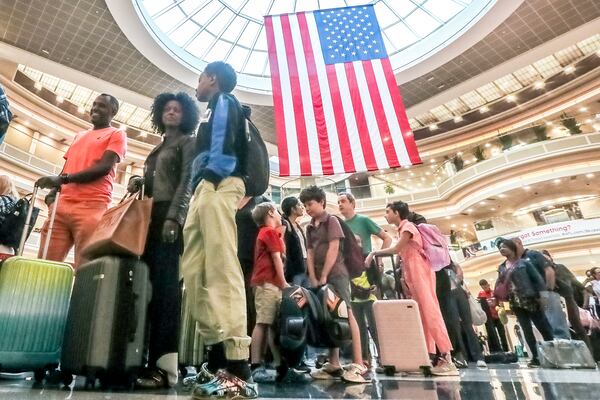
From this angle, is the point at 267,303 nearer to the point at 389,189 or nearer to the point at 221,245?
the point at 221,245

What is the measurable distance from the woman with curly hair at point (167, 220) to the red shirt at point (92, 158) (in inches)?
11.2

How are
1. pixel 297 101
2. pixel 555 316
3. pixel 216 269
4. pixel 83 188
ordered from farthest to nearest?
pixel 297 101, pixel 555 316, pixel 83 188, pixel 216 269

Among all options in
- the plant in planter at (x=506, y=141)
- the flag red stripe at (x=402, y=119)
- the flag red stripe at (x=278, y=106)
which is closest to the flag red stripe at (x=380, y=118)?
the flag red stripe at (x=402, y=119)

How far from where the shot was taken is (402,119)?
6.37 m

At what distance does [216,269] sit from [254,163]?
0.52 m

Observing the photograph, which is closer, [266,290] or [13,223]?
[266,290]

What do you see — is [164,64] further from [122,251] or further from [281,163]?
[122,251]

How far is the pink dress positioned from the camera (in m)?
2.54

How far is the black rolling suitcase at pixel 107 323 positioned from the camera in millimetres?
1423

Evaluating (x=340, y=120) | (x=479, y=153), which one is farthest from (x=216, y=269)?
(x=479, y=153)

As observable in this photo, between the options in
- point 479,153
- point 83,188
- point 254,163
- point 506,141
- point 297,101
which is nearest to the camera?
point 254,163

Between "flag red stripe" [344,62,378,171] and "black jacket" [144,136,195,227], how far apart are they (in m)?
4.52

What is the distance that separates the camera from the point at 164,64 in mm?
12328

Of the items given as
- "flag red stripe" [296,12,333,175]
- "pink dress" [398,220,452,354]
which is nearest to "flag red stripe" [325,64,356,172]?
"flag red stripe" [296,12,333,175]
